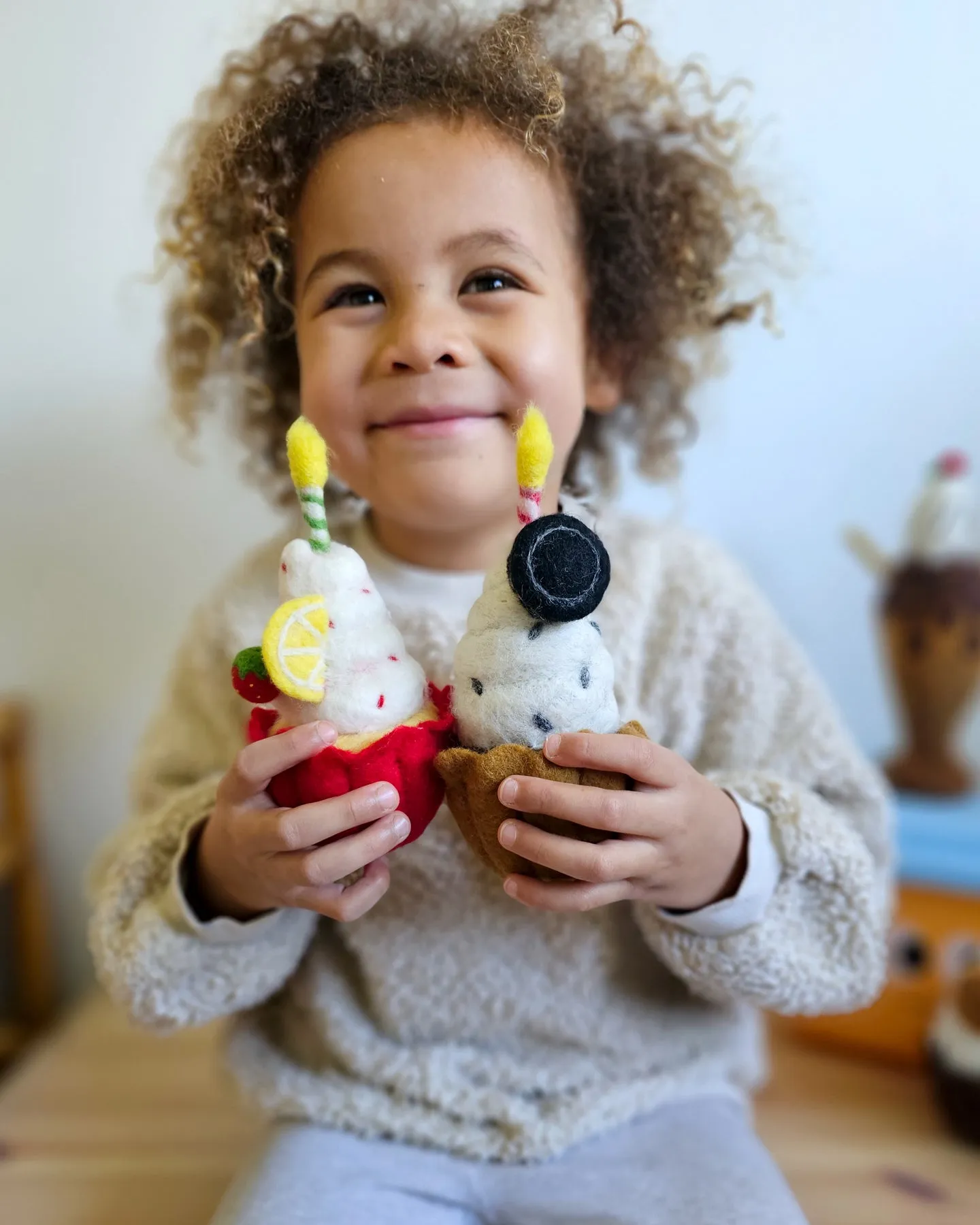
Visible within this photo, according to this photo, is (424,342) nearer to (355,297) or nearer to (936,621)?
(355,297)

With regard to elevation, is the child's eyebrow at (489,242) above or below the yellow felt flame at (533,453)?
above

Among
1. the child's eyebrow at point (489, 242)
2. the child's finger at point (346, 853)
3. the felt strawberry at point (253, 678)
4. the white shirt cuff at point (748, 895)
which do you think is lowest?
the white shirt cuff at point (748, 895)

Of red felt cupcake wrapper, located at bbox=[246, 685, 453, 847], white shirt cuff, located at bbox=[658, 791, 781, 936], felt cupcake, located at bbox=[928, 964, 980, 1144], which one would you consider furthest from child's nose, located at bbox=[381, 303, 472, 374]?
felt cupcake, located at bbox=[928, 964, 980, 1144]

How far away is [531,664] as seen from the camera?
0.49 meters

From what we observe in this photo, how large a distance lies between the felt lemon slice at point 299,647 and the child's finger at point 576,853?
11cm

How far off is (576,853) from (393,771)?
0.31ft

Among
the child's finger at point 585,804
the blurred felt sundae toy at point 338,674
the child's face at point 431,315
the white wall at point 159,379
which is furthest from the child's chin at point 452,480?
the white wall at point 159,379

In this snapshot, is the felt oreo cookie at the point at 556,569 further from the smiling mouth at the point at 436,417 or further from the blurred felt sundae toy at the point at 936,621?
the blurred felt sundae toy at the point at 936,621

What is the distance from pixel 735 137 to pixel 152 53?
510 mm

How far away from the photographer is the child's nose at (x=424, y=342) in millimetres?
604

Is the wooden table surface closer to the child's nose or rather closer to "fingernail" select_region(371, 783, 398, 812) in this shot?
"fingernail" select_region(371, 783, 398, 812)

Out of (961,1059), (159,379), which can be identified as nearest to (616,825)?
(961,1059)

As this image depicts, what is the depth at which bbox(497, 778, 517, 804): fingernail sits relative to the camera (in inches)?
19.0

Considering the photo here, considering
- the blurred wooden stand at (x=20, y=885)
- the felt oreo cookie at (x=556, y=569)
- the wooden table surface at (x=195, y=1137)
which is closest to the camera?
the felt oreo cookie at (x=556, y=569)
